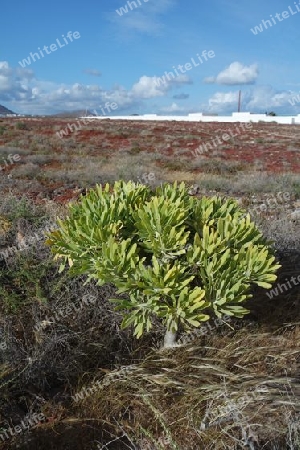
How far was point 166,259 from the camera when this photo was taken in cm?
251

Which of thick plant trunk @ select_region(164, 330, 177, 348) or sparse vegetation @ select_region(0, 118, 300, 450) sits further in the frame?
thick plant trunk @ select_region(164, 330, 177, 348)

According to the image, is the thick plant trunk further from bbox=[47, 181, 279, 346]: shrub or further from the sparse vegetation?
bbox=[47, 181, 279, 346]: shrub

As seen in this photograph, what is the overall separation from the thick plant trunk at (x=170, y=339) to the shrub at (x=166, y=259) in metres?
0.23

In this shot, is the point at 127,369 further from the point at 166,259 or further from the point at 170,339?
the point at 166,259

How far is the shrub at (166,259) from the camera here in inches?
91.5

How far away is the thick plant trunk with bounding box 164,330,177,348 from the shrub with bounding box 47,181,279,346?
9.0 inches

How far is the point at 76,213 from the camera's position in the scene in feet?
9.45

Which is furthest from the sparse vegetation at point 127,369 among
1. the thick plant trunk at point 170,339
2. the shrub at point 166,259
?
the shrub at point 166,259

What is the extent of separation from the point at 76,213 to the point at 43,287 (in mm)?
714

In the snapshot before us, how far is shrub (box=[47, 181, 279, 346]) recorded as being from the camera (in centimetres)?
232

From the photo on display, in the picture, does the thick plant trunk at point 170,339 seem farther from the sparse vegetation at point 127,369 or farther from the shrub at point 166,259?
the shrub at point 166,259

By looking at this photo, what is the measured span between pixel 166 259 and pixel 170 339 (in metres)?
0.65

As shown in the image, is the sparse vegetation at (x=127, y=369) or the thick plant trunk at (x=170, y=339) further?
the thick plant trunk at (x=170, y=339)

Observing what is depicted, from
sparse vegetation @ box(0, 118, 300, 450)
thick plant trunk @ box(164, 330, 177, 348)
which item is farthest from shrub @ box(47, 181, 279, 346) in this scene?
sparse vegetation @ box(0, 118, 300, 450)
